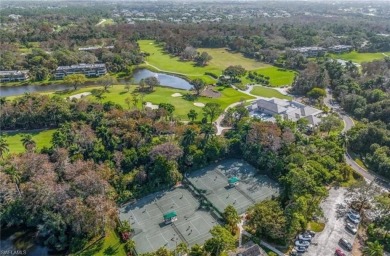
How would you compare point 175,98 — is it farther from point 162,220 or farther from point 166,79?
point 162,220

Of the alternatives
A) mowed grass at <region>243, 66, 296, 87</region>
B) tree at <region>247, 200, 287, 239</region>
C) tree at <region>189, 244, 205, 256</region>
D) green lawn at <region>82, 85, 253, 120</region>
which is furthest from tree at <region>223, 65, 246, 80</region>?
tree at <region>189, 244, 205, 256</region>

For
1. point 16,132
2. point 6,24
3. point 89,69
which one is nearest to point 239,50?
point 89,69

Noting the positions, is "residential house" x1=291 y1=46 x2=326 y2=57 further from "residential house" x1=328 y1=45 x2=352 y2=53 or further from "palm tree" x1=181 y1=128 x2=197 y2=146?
"palm tree" x1=181 y1=128 x2=197 y2=146

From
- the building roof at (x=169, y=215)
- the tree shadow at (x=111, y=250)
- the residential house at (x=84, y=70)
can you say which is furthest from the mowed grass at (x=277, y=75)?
the tree shadow at (x=111, y=250)

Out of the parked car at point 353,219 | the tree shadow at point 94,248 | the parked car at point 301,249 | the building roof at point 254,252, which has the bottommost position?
the tree shadow at point 94,248

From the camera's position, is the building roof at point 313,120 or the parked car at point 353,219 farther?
the building roof at point 313,120

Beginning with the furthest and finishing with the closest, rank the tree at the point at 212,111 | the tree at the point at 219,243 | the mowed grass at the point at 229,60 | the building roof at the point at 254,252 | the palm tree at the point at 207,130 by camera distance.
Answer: the mowed grass at the point at 229,60, the tree at the point at 212,111, the palm tree at the point at 207,130, the building roof at the point at 254,252, the tree at the point at 219,243

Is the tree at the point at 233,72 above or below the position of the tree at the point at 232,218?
below

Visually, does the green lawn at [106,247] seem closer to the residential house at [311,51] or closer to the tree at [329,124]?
the tree at [329,124]

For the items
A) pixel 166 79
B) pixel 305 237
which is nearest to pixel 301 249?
pixel 305 237
